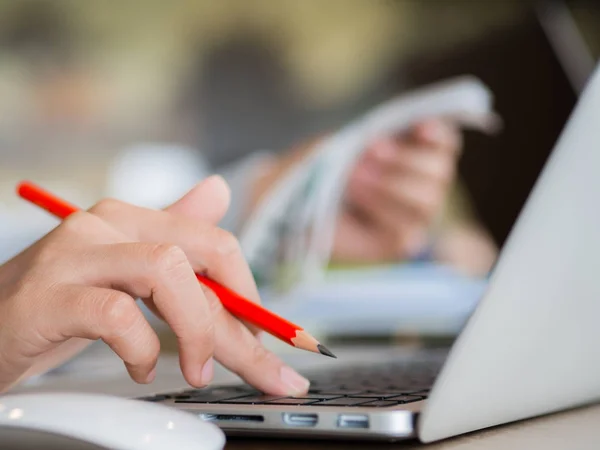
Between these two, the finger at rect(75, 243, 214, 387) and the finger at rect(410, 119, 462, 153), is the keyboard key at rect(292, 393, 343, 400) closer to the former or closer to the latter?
the finger at rect(75, 243, 214, 387)

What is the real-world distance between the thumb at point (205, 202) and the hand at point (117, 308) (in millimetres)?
57

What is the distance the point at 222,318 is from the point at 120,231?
0.32 ft

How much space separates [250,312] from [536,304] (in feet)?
0.60

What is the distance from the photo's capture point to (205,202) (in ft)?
1.90

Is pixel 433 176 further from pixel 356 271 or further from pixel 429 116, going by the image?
pixel 356 271

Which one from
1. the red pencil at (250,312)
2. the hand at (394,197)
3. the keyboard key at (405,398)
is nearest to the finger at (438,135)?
the hand at (394,197)

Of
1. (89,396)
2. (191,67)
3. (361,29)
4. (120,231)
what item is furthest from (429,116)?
(89,396)

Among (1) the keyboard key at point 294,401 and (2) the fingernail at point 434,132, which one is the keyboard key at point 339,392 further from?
(2) the fingernail at point 434,132

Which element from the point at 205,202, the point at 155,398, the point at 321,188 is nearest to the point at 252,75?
the point at 321,188

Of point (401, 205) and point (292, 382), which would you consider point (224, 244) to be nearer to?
point (292, 382)

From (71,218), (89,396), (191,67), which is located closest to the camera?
(89,396)

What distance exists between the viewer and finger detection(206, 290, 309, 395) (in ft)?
1.61

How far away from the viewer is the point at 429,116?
4.89 feet

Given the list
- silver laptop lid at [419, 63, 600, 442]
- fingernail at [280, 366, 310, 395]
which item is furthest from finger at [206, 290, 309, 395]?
silver laptop lid at [419, 63, 600, 442]
